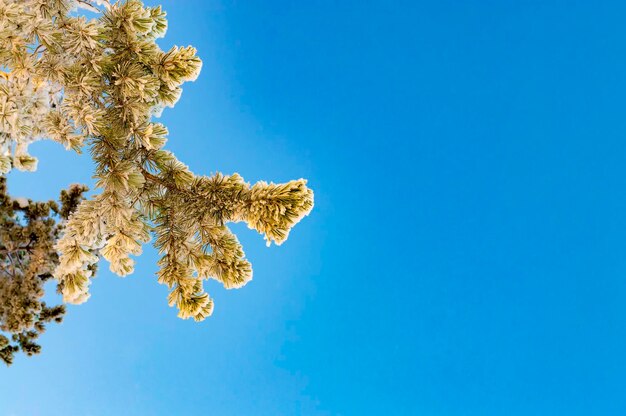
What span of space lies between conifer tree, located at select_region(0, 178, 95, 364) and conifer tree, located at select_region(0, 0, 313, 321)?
6.30 m

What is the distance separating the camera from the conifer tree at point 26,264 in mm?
9797

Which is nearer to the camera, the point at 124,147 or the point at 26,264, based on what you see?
the point at 124,147

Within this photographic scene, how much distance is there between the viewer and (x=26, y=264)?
1075cm

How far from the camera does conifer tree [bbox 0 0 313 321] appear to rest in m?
4.23

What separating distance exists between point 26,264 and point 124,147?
25.3 feet

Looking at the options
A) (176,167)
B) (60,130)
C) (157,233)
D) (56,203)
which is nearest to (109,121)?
(60,130)

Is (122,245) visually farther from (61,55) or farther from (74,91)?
(61,55)

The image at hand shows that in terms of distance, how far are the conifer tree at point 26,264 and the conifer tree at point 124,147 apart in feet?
20.7

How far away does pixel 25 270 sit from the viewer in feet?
34.5

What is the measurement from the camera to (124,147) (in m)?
4.67

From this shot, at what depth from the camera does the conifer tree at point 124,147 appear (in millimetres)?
4227

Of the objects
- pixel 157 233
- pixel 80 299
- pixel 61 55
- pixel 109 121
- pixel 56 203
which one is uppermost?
pixel 56 203

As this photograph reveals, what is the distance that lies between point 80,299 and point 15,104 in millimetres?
1957

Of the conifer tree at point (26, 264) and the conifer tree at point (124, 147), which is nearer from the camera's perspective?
the conifer tree at point (124, 147)
